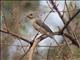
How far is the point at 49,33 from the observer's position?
176 centimetres

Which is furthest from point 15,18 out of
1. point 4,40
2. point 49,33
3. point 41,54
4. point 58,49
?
point 49,33

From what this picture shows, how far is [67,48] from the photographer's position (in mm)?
1990

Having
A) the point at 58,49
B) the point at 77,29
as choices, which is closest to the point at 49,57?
the point at 58,49

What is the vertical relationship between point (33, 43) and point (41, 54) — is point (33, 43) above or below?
above

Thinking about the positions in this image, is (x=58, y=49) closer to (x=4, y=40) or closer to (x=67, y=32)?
(x=67, y=32)

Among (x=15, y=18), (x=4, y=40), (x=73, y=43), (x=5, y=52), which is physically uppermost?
(x=73, y=43)

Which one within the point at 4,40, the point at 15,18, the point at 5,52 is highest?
the point at 15,18

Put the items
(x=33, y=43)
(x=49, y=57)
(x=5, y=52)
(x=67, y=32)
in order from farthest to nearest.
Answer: (x=5, y=52)
(x=49, y=57)
(x=67, y=32)
(x=33, y=43)

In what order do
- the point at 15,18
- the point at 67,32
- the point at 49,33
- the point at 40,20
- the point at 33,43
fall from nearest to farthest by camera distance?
the point at 33,43, the point at 49,33, the point at 67,32, the point at 40,20, the point at 15,18

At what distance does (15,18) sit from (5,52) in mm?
581

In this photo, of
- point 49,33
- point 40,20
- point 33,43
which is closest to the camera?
point 33,43

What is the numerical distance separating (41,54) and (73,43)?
49 centimetres

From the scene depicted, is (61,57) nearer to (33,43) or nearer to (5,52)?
(33,43)

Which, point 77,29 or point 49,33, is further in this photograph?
point 77,29
